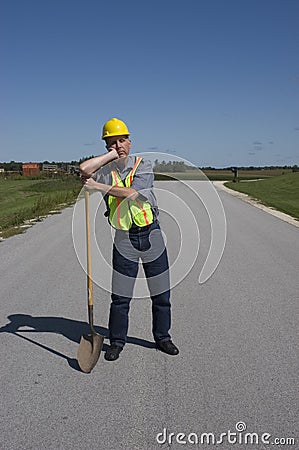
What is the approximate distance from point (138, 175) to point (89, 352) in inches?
62.6

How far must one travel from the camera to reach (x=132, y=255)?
5180 mm

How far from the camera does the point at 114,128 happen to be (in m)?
4.91

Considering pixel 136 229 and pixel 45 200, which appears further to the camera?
pixel 45 200

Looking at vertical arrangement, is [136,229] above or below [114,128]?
below

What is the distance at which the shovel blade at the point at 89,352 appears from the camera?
486cm

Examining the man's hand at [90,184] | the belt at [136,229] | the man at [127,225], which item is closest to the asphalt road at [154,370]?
the man at [127,225]

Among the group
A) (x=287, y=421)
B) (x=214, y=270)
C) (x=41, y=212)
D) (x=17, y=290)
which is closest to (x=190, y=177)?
(x=287, y=421)

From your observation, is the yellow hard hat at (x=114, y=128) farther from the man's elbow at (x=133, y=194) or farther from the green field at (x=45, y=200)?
the green field at (x=45, y=200)

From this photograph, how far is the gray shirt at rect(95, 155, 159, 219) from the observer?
4.97m

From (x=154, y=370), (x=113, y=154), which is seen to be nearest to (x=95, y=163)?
(x=113, y=154)

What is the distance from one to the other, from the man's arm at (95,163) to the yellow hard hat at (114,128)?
18cm

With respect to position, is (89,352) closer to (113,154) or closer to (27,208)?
(113,154)

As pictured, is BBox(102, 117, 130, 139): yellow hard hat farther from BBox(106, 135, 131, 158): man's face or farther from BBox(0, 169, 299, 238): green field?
BBox(0, 169, 299, 238): green field

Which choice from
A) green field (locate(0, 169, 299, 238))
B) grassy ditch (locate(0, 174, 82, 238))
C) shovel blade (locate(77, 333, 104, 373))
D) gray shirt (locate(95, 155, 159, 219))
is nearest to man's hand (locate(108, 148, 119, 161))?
gray shirt (locate(95, 155, 159, 219))
